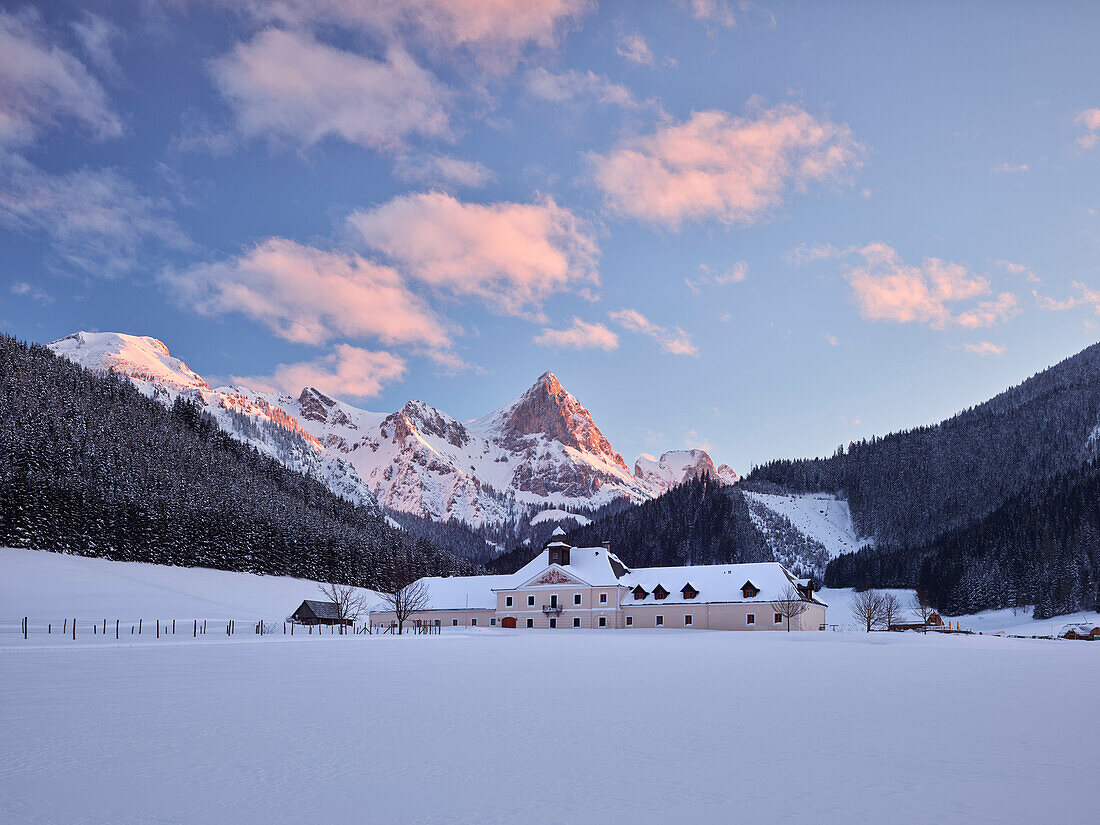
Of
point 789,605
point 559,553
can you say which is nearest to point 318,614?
point 559,553

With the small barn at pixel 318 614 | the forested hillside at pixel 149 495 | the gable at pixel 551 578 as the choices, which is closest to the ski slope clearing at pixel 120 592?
the forested hillside at pixel 149 495

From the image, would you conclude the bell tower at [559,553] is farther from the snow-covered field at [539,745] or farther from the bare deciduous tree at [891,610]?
the snow-covered field at [539,745]

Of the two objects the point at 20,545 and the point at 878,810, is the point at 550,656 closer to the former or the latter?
the point at 878,810

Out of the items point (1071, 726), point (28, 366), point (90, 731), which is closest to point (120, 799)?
point (90, 731)

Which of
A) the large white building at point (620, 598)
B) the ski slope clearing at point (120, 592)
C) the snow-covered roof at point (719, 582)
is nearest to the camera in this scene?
the ski slope clearing at point (120, 592)

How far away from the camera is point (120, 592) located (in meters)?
80.1

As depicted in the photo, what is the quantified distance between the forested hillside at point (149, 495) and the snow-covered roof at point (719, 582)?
2217 inches

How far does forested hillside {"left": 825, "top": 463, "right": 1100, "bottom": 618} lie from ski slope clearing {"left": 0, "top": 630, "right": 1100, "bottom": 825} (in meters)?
104

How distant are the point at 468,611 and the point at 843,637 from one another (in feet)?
170

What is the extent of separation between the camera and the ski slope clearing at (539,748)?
30.4 ft

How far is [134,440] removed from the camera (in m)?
112

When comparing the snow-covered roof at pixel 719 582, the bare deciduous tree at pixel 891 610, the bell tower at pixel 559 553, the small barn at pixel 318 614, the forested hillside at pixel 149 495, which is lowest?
the bare deciduous tree at pixel 891 610

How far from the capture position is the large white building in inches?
3369

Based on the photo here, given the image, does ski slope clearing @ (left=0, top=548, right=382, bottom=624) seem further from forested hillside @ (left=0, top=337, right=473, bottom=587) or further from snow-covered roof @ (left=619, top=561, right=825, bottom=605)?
snow-covered roof @ (left=619, top=561, right=825, bottom=605)
